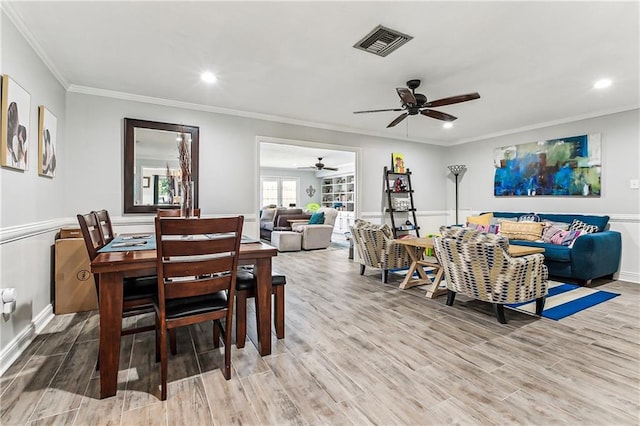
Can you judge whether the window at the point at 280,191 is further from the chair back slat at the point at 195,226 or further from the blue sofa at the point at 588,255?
the chair back slat at the point at 195,226

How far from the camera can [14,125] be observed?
2.17m

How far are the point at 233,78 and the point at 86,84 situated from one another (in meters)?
1.70

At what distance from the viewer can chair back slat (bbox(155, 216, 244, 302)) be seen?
1650 millimetres

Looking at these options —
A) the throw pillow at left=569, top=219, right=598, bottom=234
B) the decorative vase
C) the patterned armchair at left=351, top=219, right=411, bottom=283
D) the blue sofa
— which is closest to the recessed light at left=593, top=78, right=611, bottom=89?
the blue sofa

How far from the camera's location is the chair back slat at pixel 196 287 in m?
1.75

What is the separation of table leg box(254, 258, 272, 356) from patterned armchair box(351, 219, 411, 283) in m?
2.23

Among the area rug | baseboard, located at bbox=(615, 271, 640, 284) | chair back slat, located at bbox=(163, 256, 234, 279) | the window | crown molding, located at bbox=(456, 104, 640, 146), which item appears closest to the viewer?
chair back slat, located at bbox=(163, 256, 234, 279)

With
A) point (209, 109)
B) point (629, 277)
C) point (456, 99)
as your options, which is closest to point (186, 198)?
point (209, 109)

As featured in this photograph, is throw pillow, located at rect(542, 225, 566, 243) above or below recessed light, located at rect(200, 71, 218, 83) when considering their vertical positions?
below

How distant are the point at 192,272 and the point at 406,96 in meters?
2.55

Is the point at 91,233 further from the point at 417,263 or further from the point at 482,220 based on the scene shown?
the point at 482,220

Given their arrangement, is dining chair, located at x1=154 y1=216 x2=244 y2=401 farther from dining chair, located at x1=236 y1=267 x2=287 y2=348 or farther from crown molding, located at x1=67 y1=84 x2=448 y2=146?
crown molding, located at x1=67 y1=84 x2=448 y2=146

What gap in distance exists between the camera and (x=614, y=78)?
11.1 feet

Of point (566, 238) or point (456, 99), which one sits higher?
point (456, 99)
